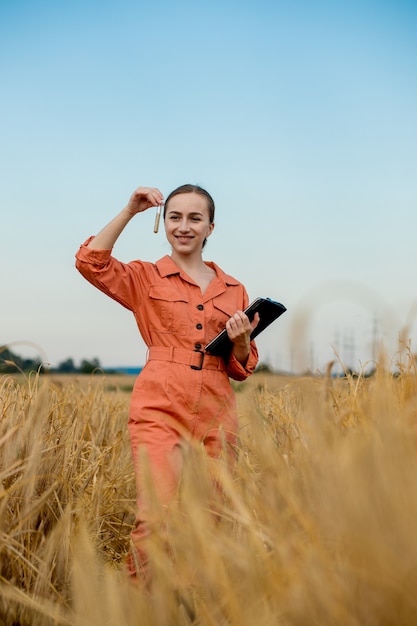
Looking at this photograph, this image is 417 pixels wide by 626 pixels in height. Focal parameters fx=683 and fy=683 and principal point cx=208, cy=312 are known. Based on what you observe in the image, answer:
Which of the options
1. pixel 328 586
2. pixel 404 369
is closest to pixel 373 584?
pixel 328 586

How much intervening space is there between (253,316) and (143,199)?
72 centimetres

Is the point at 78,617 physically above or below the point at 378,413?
below

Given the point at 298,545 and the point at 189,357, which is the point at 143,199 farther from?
the point at 298,545

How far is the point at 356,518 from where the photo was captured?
1.11 metres

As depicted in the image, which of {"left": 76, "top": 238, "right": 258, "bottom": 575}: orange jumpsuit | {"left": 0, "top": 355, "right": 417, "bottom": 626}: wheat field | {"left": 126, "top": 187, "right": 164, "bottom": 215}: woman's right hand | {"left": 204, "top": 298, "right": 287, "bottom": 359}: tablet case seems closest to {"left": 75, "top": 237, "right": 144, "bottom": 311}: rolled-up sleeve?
{"left": 76, "top": 238, "right": 258, "bottom": 575}: orange jumpsuit

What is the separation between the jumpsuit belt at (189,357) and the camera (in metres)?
2.94

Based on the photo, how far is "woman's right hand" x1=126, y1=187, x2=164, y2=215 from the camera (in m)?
3.00

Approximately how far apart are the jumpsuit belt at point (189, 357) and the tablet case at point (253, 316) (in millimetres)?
32

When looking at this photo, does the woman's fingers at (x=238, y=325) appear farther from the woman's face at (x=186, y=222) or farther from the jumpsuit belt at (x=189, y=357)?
the woman's face at (x=186, y=222)

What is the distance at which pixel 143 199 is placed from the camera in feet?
10.1

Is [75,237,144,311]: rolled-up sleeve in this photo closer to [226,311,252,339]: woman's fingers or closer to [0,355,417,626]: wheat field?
[226,311,252,339]: woman's fingers

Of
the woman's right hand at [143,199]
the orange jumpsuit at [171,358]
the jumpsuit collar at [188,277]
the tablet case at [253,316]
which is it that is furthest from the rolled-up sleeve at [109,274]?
the tablet case at [253,316]

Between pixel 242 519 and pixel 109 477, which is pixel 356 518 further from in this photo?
pixel 109 477

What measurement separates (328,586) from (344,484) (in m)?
0.17
